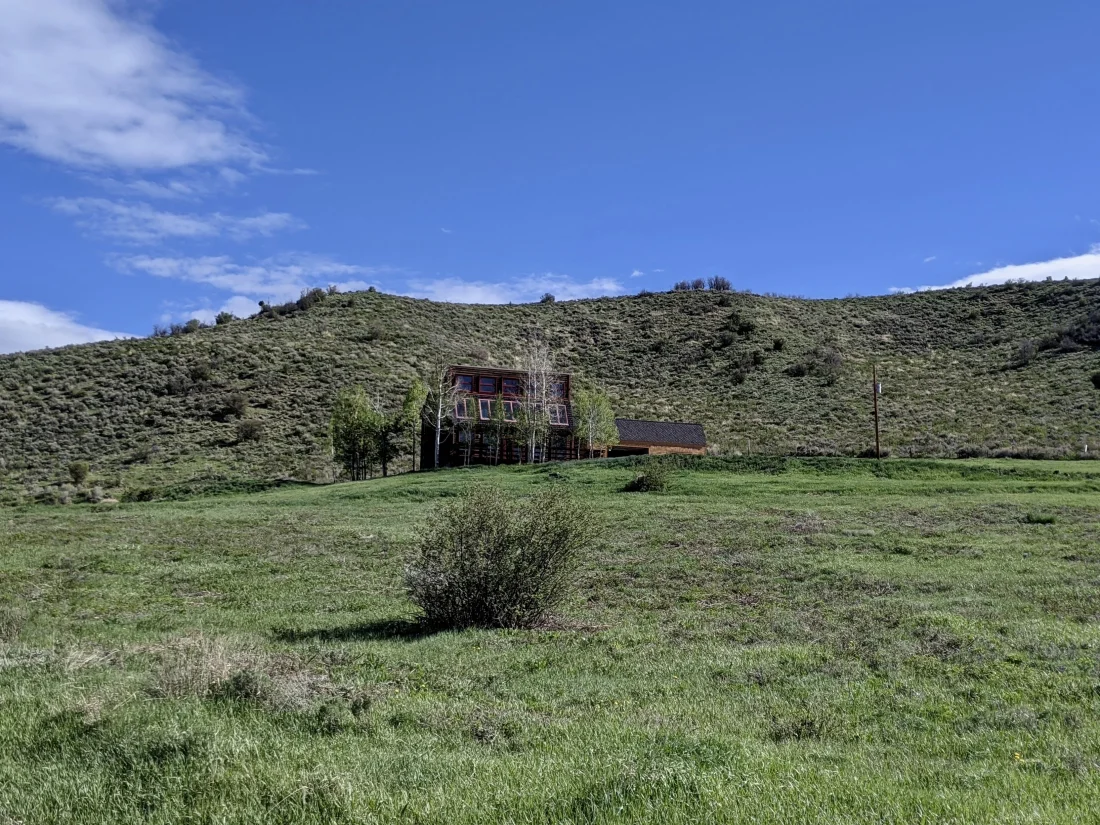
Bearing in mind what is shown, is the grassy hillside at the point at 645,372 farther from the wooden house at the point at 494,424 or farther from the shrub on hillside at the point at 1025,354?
the wooden house at the point at 494,424

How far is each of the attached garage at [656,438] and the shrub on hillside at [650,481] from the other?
779 inches

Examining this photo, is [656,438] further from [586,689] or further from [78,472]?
[586,689]

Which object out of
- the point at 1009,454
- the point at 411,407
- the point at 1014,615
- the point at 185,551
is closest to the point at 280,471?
the point at 411,407

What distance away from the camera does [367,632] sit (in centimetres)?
1311

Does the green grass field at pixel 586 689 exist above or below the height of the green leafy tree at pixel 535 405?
below

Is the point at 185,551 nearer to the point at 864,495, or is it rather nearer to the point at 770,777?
the point at 770,777

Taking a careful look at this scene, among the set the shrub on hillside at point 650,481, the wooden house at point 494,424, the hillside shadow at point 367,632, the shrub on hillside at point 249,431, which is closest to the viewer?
the hillside shadow at point 367,632

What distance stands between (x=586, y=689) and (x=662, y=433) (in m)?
51.0

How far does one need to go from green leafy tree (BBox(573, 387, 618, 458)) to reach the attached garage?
3319 mm

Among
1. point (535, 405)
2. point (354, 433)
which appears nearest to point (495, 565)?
point (354, 433)

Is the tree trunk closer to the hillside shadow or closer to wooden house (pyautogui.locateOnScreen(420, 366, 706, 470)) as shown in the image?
wooden house (pyautogui.locateOnScreen(420, 366, 706, 470))

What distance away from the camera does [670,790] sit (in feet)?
17.3

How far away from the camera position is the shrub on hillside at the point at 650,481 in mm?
36719

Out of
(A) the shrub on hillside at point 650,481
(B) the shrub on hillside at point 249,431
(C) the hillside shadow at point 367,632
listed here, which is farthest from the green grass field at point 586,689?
(B) the shrub on hillside at point 249,431
